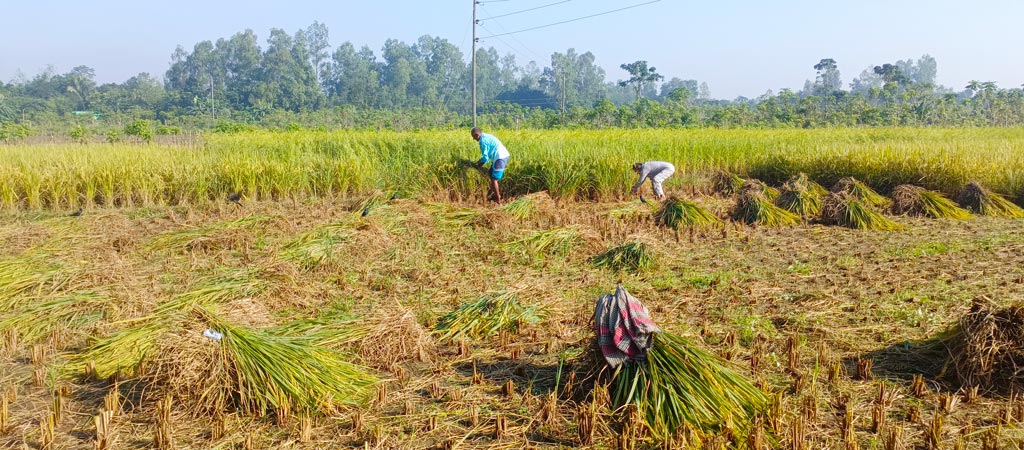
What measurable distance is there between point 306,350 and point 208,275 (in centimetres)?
254

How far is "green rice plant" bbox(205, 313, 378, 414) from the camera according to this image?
10.2 ft

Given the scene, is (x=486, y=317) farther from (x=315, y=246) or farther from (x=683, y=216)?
(x=683, y=216)

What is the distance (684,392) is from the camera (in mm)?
2900

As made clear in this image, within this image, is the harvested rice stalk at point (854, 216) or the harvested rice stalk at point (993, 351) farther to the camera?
the harvested rice stalk at point (854, 216)

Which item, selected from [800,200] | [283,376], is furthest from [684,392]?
[800,200]

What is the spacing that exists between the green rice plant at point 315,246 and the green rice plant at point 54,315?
1498 millimetres

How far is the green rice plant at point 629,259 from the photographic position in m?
5.61

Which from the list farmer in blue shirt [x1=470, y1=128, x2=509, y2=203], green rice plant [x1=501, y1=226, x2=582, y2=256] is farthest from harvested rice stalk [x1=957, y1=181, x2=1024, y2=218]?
farmer in blue shirt [x1=470, y1=128, x2=509, y2=203]

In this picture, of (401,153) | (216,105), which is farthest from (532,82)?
(401,153)

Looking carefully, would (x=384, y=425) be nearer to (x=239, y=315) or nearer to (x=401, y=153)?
(x=239, y=315)

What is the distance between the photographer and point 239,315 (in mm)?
4230

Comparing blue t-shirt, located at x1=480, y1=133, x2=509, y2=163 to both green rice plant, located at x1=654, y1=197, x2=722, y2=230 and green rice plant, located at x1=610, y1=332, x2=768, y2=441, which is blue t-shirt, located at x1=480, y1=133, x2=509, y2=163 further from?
green rice plant, located at x1=610, y1=332, x2=768, y2=441

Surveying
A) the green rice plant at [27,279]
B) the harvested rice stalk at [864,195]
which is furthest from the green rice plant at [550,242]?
the harvested rice stalk at [864,195]

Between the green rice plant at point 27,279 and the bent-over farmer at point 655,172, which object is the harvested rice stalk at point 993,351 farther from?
the bent-over farmer at point 655,172
